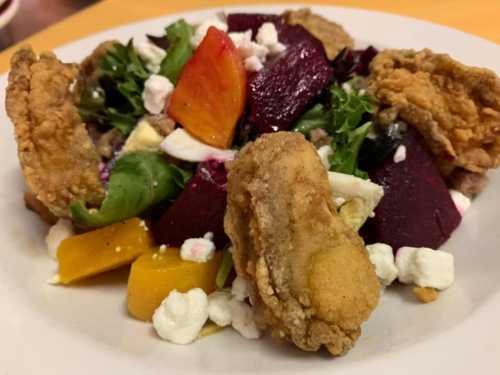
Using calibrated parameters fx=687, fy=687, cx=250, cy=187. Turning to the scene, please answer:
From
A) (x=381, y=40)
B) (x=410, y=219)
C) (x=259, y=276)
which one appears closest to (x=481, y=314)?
(x=410, y=219)

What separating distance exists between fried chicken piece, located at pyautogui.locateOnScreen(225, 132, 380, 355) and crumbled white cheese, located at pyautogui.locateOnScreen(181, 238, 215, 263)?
37cm

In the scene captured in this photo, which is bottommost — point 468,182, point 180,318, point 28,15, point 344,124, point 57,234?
point 28,15

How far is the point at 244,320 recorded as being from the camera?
2145 millimetres

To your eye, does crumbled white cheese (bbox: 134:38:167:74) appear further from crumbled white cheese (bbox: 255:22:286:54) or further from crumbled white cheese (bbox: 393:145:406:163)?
crumbled white cheese (bbox: 393:145:406:163)

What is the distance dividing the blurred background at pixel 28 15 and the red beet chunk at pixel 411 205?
2640 millimetres

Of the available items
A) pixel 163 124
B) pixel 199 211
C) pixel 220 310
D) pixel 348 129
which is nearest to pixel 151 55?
pixel 163 124

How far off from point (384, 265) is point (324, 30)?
128cm

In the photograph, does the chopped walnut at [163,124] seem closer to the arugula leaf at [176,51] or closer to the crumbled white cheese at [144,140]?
the crumbled white cheese at [144,140]

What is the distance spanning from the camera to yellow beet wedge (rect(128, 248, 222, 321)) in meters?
2.22

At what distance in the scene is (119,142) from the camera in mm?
2707

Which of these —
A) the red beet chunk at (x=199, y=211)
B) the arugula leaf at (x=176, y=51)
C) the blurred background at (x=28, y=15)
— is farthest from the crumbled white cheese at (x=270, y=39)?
the blurred background at (x=28, y=15)

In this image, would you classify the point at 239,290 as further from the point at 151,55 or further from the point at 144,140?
the point at 151,55

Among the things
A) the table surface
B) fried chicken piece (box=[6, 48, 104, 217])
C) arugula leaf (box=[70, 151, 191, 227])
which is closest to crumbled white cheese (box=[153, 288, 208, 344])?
arugula leaf (box=[70, 151, 191, 227])

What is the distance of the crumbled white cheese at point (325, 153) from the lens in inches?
95.9
